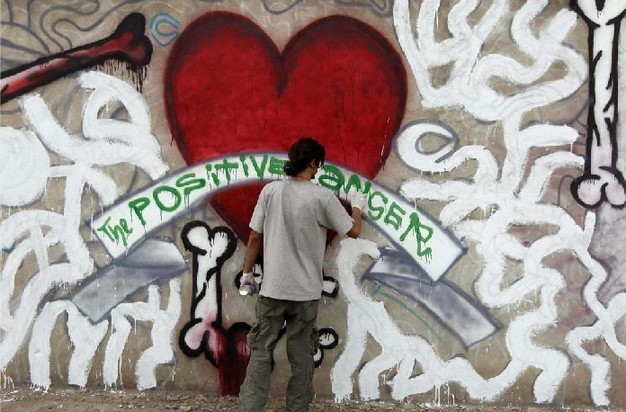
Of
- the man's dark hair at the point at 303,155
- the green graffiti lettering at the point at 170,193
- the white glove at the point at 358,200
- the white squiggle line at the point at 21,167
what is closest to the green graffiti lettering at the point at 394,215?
the white glove at the point at 358,200

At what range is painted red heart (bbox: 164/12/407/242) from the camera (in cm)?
357

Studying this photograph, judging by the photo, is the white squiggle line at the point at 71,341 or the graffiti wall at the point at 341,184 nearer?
the graffiti wall at the point at 341,184

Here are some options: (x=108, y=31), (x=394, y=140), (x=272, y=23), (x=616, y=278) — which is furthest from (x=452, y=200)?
(x=108, y=31)

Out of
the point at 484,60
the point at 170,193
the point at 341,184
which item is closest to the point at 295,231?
the point at 341,184

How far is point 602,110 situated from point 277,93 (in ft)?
6.21

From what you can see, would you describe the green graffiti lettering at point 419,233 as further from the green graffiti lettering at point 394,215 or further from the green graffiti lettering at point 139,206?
the green graffiti lettering at point 139,206

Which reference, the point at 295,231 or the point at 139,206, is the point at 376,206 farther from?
the point at 139,206

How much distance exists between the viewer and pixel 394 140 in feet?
11.8

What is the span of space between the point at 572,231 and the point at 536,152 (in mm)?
509

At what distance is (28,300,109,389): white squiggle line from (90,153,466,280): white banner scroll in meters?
0.48

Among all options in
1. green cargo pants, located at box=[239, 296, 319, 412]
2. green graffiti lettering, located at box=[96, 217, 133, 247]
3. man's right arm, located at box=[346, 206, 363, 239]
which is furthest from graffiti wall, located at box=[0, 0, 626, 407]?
green cargo pants, located at box=[239, 296, 319, 412]

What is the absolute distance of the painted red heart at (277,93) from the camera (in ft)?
11.7

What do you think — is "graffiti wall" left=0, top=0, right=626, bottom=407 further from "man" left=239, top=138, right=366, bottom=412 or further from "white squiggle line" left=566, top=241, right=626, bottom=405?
"man" left=239, top=138, right=366, bottom=412

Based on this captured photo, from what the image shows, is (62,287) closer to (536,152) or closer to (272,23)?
(272,23)
